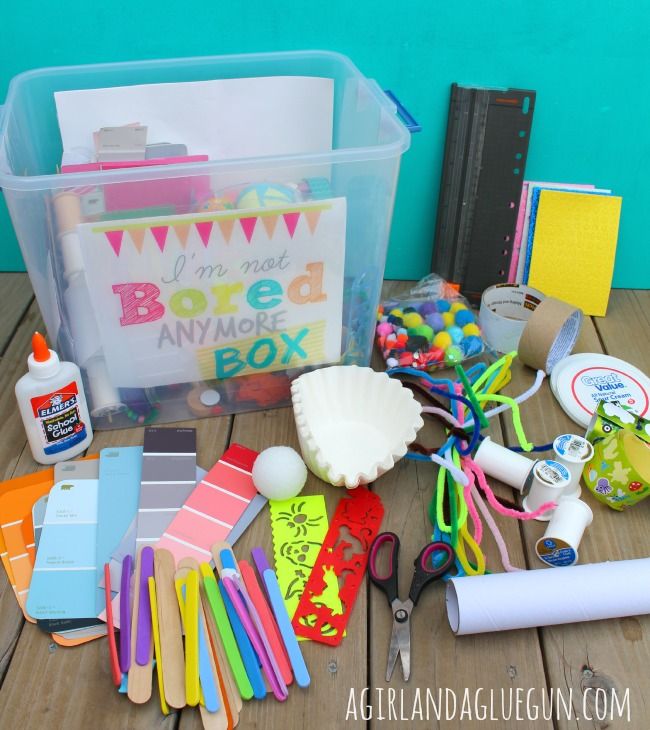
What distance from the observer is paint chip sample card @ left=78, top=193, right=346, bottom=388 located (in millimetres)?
676

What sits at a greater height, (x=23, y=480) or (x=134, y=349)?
(x=134, y=349)

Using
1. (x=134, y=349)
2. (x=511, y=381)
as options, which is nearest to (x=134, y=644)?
(x=134, y=349)

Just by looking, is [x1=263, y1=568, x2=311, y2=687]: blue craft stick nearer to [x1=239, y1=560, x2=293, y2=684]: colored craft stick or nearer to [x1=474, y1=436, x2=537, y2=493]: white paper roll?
[x1=239, y1=560, x2=293, y2=684]: colored craft stick

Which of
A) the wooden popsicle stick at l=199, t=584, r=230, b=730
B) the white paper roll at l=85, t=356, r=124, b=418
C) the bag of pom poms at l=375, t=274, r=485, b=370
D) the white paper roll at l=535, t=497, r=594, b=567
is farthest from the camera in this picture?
the bag of pom poms at l=375, t=274, r=485, b=370

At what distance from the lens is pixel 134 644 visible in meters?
0.58

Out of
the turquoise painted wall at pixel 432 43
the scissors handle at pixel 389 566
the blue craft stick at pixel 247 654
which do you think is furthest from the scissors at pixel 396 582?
the turquoise painted wall at pixel 432 43

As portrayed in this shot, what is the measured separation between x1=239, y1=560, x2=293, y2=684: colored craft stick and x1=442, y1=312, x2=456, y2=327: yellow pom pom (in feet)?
1.38

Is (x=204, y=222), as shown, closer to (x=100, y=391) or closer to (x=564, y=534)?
(x=100, y=391)

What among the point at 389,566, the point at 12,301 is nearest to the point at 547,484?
the point at 389,566

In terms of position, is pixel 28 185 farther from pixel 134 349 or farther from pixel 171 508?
pixel 171 508

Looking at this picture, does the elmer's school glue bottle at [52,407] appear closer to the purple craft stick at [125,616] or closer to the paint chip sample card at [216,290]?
the paint chip sample card at [216,290]

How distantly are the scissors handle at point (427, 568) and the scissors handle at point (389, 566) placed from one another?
0.02 metres

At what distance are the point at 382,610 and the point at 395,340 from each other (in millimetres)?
361

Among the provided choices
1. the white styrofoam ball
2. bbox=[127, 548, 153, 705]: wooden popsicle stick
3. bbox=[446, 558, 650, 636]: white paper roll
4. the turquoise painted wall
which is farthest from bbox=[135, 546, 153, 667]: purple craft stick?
the turquoise painted wall
